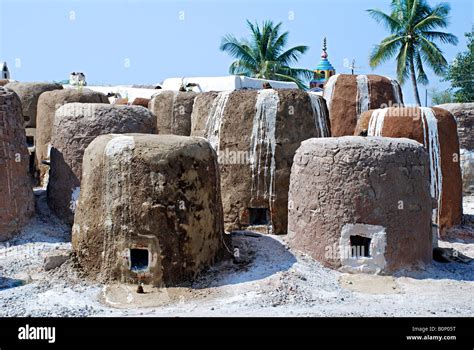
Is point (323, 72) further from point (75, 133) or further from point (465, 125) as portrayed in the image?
point (75, 133)

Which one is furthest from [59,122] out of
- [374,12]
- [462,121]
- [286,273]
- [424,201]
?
[374,12]

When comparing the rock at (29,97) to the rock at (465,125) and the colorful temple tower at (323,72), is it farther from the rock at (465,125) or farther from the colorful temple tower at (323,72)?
the colorful temple tower at (323,72)

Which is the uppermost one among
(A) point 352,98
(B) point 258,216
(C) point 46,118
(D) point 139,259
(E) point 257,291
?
(A) point 352,98

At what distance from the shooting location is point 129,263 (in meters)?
7.98

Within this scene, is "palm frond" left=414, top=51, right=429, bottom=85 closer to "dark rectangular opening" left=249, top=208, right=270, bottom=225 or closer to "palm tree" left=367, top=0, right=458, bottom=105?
"palm tree" left=367, top=0, right=458, bottom=105


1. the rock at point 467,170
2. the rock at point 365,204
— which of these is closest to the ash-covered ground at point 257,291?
the rock at point 365,204

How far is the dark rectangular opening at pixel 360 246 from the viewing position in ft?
28.2

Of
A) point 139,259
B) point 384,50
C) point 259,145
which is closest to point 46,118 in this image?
point 259,145

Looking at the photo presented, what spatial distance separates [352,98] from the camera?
14133mm

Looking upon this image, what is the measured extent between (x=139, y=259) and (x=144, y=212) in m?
0.65

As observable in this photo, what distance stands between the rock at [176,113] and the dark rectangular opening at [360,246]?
24.6 ft

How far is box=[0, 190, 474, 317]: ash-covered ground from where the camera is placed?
7285 mm
